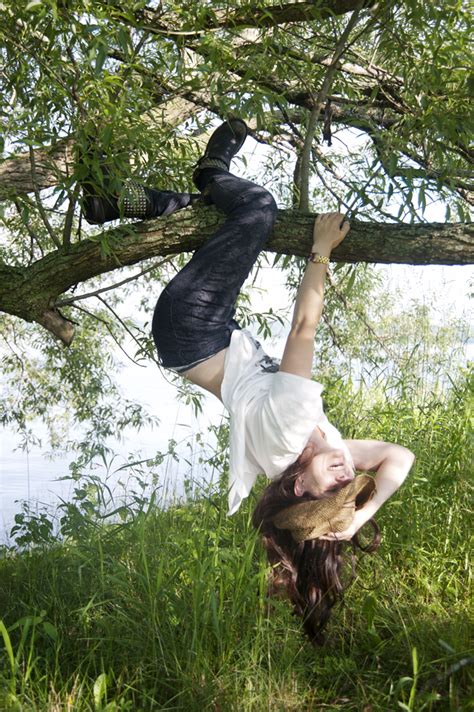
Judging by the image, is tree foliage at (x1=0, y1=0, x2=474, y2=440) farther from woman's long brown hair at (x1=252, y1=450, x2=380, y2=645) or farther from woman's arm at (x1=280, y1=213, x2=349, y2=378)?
woman's long brown hair at (x1=252, y1=450, x2=380, y2=645)

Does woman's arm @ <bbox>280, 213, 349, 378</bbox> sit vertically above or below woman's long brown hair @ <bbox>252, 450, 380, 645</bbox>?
above

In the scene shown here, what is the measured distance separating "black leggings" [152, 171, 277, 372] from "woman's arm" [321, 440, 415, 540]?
63cm

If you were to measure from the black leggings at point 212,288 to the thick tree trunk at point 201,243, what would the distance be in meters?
0.16

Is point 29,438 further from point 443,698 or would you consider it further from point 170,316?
point 443,698

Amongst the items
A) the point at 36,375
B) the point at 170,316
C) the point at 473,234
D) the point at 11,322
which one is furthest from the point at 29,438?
the point at 473,234

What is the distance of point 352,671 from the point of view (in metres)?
2.96

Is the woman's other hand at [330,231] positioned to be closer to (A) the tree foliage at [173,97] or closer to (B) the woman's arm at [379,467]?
(A) the tree foliage at [173,97]

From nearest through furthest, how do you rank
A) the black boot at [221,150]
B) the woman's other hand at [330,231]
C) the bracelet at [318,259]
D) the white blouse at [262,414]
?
1. the white blouse at [262,414]
2. the bracelet at [318,259]
3. the woman's other hand at [330,231]
4. the black boot at [221,150]

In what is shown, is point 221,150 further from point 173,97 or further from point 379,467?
point 379,467

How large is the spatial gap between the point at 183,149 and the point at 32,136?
1.03 metres

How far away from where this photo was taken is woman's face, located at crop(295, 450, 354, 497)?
2678 millimetres

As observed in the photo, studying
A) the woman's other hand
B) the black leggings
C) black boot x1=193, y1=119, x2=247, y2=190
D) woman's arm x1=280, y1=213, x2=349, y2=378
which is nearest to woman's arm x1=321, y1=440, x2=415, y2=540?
woman's arm x1=280, y1=213, x2=349, y2=378

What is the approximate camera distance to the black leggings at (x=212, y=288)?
114 inches

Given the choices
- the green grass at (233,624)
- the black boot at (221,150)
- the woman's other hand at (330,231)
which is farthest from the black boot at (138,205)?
the green grass at (233,624)
